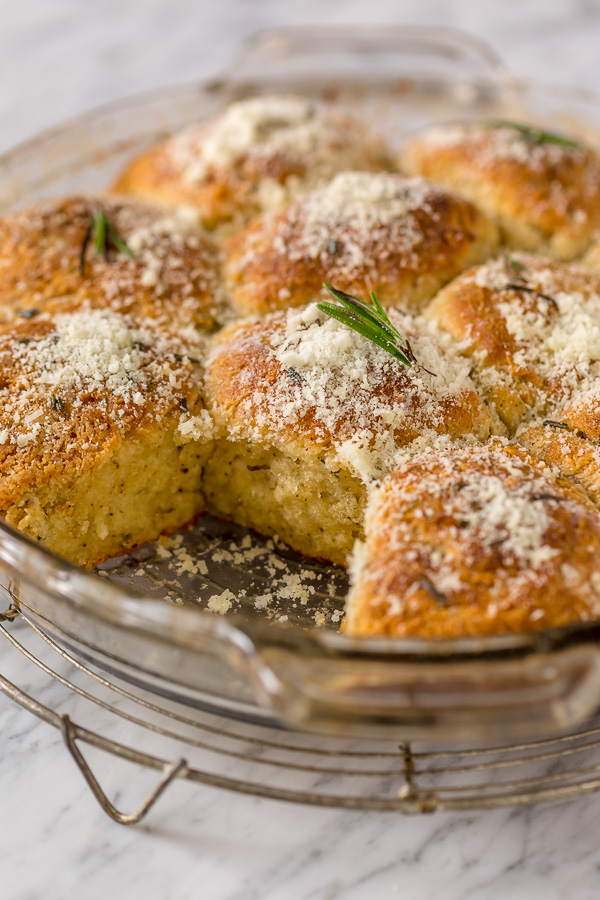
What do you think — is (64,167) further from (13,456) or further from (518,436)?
(518,436)

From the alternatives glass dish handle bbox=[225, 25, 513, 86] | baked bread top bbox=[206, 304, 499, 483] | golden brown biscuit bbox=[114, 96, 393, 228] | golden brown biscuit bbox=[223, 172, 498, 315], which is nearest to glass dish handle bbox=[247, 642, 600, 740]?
baked bread top bbox=[206, 304, 499, 483]

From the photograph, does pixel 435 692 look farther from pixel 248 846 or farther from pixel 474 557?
pixel 248 846

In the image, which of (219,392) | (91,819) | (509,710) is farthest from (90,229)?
(509,710)

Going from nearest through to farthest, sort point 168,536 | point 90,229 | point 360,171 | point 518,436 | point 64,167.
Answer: point 518,436
point 168,536
point 90,229
point 360,171
point 64,167

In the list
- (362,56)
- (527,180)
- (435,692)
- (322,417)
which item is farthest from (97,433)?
(362,56)

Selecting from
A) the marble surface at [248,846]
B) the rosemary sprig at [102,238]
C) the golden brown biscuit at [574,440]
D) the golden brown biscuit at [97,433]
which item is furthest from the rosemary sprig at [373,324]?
the marble surface at [248,846]

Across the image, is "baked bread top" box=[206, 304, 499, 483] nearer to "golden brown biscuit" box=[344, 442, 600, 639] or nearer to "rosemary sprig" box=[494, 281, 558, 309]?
"golden brown biscuit" box=[344, 442, 600, 639]
